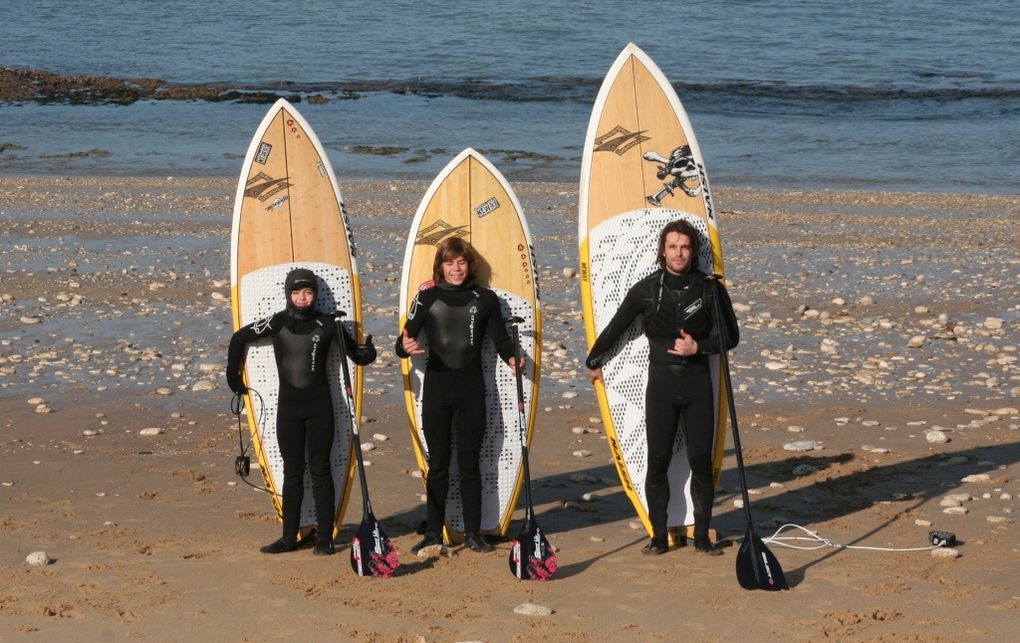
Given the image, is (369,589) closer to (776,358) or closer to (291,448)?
(291,448)

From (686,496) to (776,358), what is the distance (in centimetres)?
401

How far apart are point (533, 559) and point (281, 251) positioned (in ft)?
7.82

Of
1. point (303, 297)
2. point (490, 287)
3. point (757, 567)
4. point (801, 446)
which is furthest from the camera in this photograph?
point (801, 446)

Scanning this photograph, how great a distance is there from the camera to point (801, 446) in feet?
29.5

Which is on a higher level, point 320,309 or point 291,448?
point 320,309

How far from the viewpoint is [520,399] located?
7.09 metres

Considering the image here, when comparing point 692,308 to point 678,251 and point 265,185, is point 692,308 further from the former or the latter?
point 265,185

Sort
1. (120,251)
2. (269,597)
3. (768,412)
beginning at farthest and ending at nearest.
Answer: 1. (120,251)
2. (768,412)
3. (269,597)

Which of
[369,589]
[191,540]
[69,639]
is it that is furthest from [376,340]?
[69,639]

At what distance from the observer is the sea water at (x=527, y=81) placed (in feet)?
83.8

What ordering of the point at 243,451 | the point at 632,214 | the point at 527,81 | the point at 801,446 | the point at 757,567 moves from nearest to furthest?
1. the point at 757,567
2. the point at 243,451
3. the point at 632,214
4. the point at 801,446
5. the point at 527,81

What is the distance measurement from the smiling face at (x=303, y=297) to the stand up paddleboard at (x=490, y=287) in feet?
2.13

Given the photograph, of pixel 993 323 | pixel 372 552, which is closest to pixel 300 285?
pixel 372 552

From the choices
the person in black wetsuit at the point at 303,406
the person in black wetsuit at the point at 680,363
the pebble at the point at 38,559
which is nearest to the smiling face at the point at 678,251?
the person in black wetsuit at the point at 680,363
